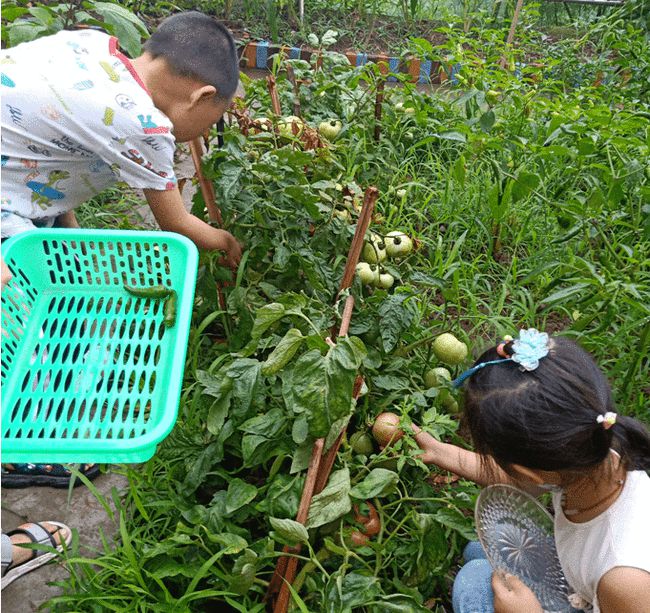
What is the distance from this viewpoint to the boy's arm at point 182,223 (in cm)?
178

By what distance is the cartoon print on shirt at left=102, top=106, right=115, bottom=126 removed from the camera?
5.37 feet

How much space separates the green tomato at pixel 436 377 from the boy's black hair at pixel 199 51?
3.42ft

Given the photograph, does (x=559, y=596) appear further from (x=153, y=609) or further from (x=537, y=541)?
(x=153, y=609)

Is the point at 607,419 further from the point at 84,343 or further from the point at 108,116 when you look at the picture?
the point at 108,116

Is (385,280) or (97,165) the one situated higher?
(97,165)

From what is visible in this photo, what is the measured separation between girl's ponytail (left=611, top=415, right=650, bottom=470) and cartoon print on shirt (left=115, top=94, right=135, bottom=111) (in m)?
1.40

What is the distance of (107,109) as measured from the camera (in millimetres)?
1636

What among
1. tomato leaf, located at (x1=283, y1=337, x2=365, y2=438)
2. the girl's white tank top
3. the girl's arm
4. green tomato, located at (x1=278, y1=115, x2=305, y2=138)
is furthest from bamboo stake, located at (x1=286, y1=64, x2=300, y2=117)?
the girl's arm

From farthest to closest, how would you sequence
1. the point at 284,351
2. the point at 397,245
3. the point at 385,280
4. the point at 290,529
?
the point at 397,245, the point at 385,280, the point at 284,351, the point at 290,529

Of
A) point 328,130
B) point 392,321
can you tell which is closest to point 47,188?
point 392,321

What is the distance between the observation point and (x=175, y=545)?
5.06 feet

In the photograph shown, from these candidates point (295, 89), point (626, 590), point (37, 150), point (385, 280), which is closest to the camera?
point (626, 590)

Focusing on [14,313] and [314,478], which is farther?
[14,313]

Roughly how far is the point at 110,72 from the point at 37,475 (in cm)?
123
